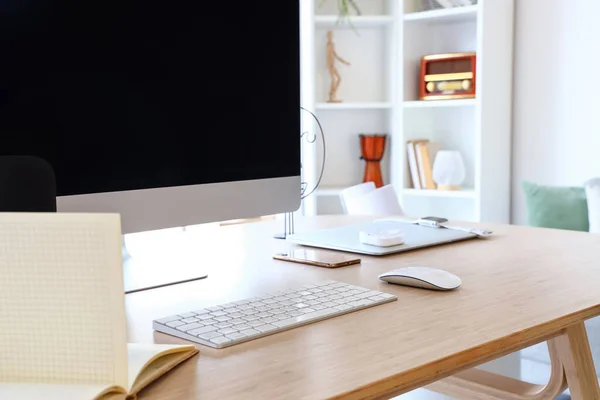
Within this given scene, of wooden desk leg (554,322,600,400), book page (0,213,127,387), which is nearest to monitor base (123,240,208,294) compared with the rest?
book page (0,213,127,387)

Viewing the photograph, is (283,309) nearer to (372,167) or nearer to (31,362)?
(31,362)

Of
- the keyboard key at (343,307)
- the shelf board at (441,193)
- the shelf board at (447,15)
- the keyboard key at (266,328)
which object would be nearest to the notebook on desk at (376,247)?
the keyboard key at (343,307)

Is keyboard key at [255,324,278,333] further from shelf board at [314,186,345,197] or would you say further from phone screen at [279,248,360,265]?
shelf board at [314,186,345,197]

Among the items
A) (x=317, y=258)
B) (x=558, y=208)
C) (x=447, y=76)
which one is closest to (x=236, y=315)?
(x=317, y=258)

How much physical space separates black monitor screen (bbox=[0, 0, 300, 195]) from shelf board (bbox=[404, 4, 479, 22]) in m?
2.26

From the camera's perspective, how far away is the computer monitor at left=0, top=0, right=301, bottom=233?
3.17ft

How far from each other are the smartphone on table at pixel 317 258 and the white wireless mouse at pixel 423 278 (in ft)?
0.49

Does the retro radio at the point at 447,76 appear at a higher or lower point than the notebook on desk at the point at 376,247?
higher

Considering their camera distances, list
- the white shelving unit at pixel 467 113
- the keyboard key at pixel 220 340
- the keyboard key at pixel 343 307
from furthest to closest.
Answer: the white shelving unit at pixel 467 113 → the keyboard key at pixel 343 307 → the keyboard key at pixel 220 340

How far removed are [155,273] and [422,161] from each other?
8.62ft

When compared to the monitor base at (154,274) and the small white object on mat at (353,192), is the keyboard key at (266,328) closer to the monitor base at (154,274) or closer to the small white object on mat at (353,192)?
the monitor base at (154,274)

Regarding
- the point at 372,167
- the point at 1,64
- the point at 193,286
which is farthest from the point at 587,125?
Result: the point at 1,64

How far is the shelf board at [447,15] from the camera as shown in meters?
3.40

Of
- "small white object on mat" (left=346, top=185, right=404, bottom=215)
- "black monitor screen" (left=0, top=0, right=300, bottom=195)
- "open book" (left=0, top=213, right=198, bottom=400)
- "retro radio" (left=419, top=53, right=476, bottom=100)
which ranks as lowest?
"small white object on mat" (left=346, top=185, right=404, bottom=215)
